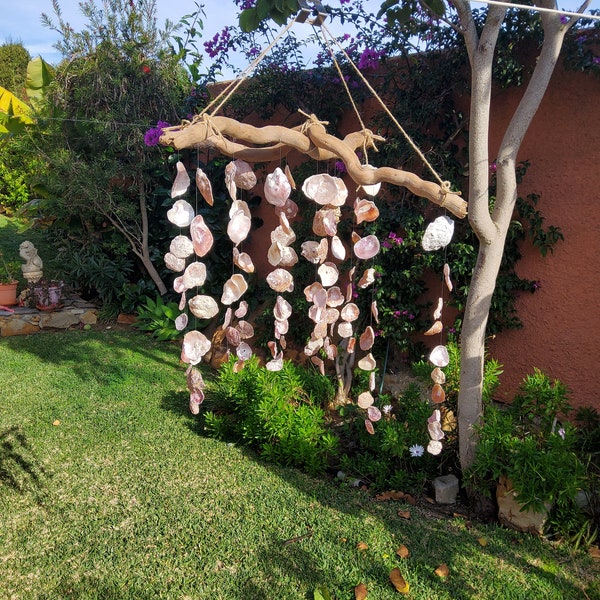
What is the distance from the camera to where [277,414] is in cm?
326

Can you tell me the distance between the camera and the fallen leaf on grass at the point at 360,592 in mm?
2131

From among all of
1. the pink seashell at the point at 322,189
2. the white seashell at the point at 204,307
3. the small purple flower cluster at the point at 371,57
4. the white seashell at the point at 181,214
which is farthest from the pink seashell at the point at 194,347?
the small purple flower cluster at the point at 371,57

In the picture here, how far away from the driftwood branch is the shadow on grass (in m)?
2.29

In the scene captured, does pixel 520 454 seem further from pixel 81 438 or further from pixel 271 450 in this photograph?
pixel 81 438

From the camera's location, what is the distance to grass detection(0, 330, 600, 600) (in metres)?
2.23

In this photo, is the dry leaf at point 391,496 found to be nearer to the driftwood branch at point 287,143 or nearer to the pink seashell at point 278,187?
the driftwood branch at point 287,143

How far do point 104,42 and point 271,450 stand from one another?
15.6ft

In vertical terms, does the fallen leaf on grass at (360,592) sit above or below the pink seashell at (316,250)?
below

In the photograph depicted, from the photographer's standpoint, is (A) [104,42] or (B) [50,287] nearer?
(A) [104,42]

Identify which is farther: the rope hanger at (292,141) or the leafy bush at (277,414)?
the leafy bush at (277,414)

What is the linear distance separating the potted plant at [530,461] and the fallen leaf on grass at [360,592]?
95cm

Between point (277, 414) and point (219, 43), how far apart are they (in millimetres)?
4047

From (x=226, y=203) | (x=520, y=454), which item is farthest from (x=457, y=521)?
(x=226, y=203)

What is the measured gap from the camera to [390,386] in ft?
14.2
